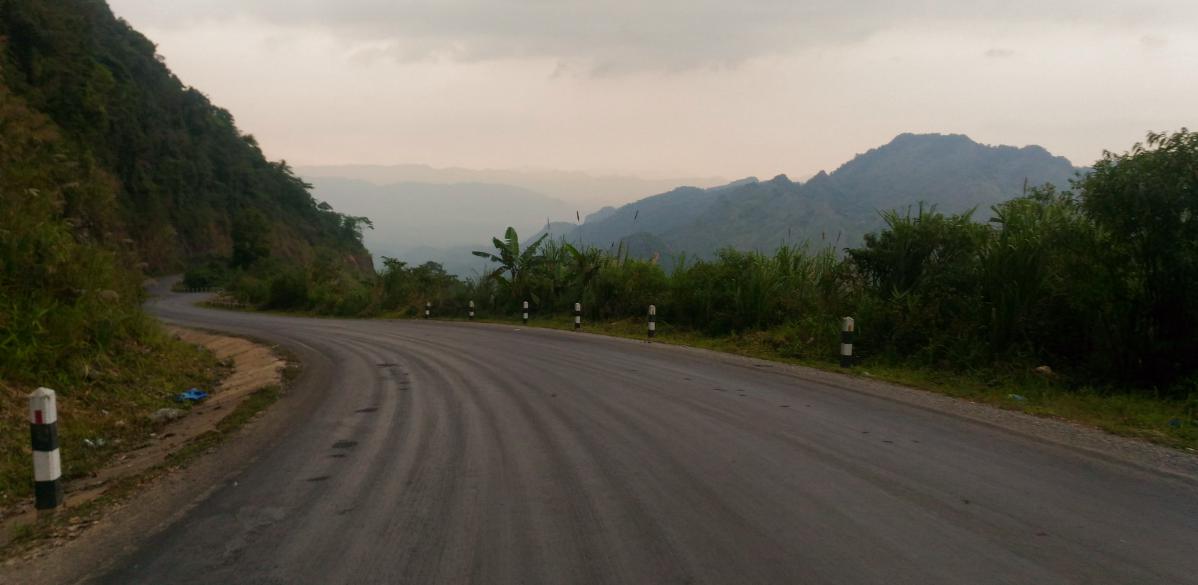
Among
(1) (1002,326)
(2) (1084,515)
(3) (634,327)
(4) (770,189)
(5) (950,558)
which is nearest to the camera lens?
(5) (950,558)

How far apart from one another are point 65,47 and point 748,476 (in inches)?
1990

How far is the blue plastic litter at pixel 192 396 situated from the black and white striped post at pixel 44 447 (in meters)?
5.55

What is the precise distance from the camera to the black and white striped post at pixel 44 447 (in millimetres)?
5215

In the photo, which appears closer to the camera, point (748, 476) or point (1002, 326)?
point (748, 476)

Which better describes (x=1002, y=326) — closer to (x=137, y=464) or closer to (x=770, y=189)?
(x=137, y=464)

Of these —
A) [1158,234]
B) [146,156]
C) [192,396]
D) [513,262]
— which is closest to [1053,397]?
[1158,234]

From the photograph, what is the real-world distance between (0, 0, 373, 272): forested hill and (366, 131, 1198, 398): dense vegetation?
14.5 metres

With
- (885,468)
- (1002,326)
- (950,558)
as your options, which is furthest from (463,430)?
(1002,326)

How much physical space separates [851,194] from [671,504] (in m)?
118

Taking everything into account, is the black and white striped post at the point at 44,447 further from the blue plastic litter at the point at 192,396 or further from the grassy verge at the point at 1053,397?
the grassy verge at the point at 1053,397

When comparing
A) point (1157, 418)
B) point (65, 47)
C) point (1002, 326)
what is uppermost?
point (65, 47)

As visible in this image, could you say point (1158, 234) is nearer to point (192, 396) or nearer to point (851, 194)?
point (192, 396)

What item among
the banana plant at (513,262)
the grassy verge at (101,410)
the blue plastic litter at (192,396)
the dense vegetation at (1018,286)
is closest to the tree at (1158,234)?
the dense vegetation at (1018,286)

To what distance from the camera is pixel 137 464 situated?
265 inches
